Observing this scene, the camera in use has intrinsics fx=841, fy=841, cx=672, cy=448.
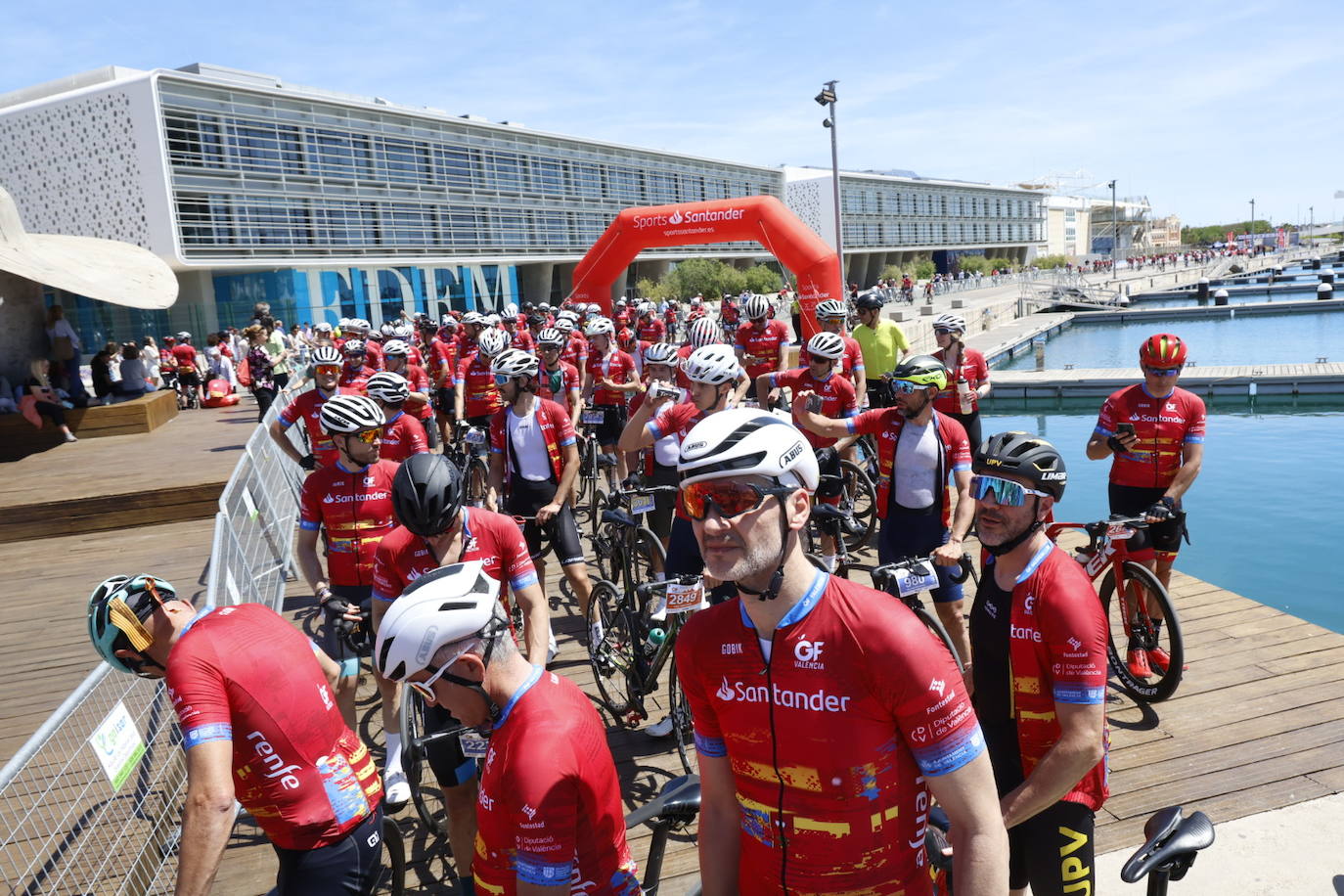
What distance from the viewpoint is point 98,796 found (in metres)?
3.75

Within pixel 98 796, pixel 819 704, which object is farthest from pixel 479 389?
pixel 819 704

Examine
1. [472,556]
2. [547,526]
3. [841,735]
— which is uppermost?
[841,735]

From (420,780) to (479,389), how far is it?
769 centimetres

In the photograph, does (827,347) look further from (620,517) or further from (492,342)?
(492,342)

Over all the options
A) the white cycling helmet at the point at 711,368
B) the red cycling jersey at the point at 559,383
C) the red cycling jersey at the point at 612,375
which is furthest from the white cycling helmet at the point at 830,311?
the white cycling helmet at the point at 711,368

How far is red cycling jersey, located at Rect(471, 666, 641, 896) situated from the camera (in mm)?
2115

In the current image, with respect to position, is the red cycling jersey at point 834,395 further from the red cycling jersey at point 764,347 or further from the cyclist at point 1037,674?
the cyclist at point 1037,674

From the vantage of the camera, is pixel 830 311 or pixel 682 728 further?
pixel 830 311

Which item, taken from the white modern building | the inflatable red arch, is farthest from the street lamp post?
the white modern building

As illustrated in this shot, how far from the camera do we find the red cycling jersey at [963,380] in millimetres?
8891

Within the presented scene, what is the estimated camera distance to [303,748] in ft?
9.68

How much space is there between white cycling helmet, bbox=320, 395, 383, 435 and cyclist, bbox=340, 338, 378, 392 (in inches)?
154

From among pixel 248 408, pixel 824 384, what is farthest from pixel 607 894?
pixel 248 408

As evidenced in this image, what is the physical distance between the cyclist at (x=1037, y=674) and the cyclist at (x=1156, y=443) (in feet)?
10.3
